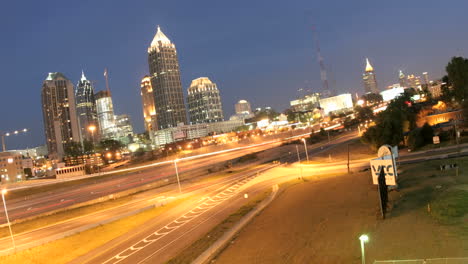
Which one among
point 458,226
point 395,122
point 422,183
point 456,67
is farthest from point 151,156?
point 458,226

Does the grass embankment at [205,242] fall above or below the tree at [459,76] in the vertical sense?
below

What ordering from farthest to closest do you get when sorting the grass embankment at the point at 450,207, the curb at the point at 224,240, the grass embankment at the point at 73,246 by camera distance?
1. the grass embankment at the point at 73,246
2. the curb at the point at 224,240
3. the grass embankment at the point at 450,207

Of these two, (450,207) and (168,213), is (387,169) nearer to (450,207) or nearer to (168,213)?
(450,207)

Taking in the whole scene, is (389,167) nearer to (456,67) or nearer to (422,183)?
(422,183)

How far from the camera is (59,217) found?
43625 mm

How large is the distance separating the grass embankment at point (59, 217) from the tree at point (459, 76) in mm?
79236

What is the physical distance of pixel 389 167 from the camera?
941 inches

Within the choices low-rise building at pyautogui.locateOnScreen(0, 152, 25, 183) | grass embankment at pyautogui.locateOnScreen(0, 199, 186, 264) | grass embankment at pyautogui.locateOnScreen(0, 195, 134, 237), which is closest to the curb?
grass embankment at pyautogui.locateOnScreen(0, 199, 186, 264)

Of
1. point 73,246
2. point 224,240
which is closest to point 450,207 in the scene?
point 224,240

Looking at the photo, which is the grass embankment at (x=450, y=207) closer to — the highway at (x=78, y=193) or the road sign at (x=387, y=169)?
the road sign at (x=387, y=169)

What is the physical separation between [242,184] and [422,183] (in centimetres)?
2635

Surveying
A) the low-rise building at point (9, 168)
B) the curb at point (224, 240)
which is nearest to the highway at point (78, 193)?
the curb at point (224, 240)

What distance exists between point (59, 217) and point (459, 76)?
89458mm

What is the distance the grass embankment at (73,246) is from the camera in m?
28.8
